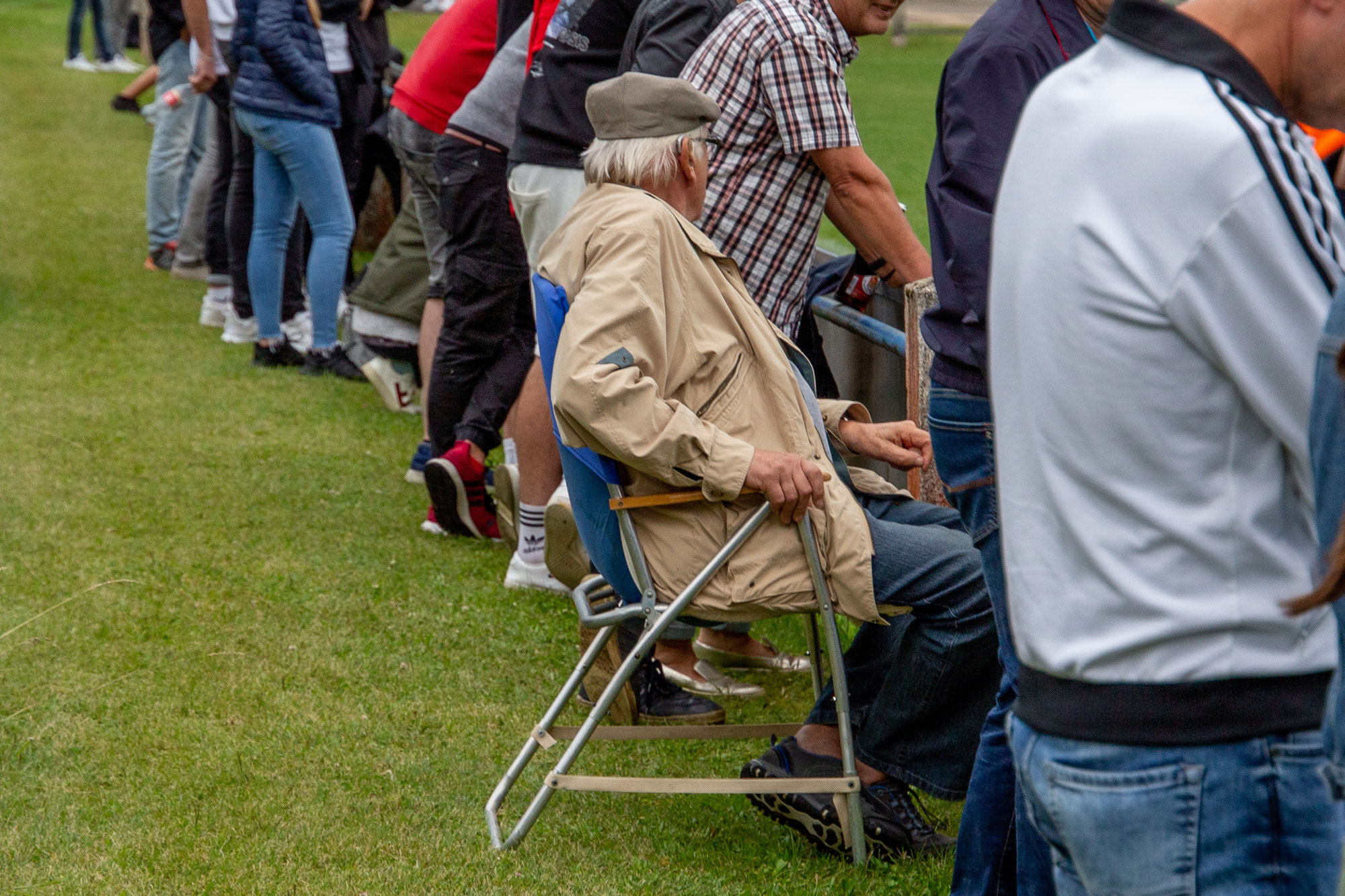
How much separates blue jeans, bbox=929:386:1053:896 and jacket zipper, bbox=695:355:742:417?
0.62 m

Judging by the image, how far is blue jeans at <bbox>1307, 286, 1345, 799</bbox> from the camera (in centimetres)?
106

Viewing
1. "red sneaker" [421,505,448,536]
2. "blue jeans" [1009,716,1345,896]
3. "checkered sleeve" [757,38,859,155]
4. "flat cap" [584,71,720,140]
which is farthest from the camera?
"red sneaker" [421,505,448,536]

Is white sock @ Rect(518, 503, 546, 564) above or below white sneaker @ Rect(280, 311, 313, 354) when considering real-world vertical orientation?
above

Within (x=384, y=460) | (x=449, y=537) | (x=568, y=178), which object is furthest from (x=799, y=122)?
(x=384, y=460)

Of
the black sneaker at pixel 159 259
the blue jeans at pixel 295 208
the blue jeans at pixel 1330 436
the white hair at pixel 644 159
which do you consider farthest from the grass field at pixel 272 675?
the black sneaker at pixel 159 259

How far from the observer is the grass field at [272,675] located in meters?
3.04

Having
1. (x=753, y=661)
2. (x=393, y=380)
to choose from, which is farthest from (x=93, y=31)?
(x=753, y=661)

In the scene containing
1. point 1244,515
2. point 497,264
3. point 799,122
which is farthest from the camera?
point 497,264

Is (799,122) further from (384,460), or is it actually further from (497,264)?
(384,460)

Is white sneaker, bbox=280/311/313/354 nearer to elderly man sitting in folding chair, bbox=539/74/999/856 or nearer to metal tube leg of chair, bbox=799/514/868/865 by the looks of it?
elderly man sitting in folding chair, bbox=539/74/999/856

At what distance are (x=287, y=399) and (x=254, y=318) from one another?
954mm

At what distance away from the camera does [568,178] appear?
4473mm

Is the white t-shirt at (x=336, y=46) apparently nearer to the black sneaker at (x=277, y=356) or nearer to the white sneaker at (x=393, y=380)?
the black sneaker at (x=277, y=356)

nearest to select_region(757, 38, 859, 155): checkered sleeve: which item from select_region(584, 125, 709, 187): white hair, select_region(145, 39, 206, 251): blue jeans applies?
select_region(584, 125, 709, 187): white hair
